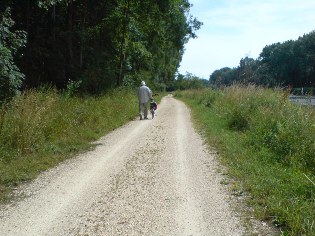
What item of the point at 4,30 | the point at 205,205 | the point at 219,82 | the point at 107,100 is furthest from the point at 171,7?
the point at 205,205

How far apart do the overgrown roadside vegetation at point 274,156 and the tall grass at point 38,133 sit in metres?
4.27

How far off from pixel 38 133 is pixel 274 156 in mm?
6280

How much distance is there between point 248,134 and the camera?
1152 centimetres

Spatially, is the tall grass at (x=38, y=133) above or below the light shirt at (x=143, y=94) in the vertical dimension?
below

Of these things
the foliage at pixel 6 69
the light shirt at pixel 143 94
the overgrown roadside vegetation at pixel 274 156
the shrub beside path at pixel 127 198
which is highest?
the foliage at pixel 6 69

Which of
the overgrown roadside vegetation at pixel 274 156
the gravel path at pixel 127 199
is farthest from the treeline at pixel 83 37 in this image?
the gravel path at pixel 127 199

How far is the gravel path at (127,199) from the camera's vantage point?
Answer: 5.05 meters

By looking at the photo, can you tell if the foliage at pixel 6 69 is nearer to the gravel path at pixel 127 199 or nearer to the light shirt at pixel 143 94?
the gravel path at pixel 127 199

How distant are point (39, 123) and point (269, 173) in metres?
6.51

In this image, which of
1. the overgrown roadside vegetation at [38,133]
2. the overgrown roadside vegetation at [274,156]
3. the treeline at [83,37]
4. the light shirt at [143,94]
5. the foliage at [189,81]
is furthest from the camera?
the foliage at [189,81]

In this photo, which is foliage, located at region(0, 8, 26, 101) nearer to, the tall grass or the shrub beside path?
the tall grass

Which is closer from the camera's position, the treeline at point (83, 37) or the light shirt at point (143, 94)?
the light shirt at point (143, 94)

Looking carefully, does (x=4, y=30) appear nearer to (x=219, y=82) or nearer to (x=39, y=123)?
(x=39, y=123)

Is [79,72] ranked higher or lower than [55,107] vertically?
higher
